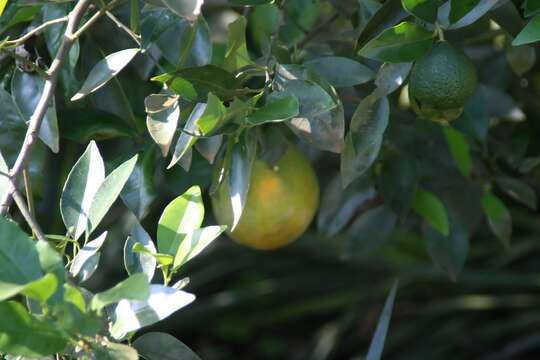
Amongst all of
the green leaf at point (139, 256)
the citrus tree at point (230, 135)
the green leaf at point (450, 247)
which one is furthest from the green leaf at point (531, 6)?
the green leaf at point (450, 247)

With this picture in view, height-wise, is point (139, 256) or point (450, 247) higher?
point (139, 256)

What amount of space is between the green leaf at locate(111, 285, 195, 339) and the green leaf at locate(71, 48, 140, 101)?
209 millimetres

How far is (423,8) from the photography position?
769 millimetres

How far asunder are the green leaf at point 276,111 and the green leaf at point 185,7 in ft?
0.30

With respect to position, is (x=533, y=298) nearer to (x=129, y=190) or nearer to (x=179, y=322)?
(x=179, y=322)

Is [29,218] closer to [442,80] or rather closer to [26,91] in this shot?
[26,91]

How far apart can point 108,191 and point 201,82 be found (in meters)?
0.12

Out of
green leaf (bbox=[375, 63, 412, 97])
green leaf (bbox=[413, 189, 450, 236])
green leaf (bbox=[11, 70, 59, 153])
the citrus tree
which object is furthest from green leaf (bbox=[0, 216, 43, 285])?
green leaf (bbox=[413, 189, 450, 236])

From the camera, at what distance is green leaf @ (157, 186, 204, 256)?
2.39 ft

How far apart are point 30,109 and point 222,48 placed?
24 cm

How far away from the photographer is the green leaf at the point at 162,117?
755 millimetres

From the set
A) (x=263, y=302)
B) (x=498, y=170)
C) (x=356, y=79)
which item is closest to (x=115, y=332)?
(x=356, y=79)

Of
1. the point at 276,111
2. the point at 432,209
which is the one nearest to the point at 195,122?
the point at 276,111

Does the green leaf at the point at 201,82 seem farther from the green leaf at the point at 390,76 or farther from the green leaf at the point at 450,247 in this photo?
the green leaf at the point at 450,247
